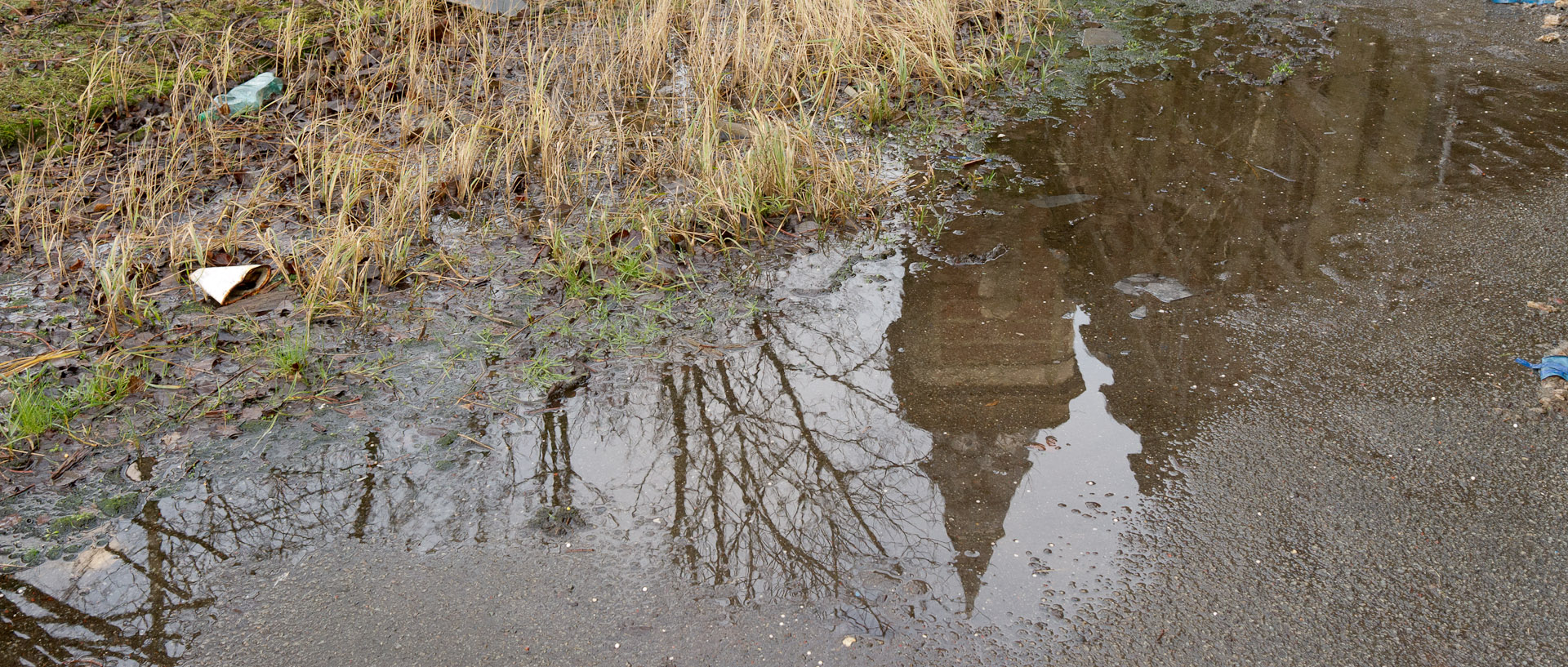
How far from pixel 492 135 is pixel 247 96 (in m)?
1.64

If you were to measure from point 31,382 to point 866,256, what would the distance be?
3342 millimetres

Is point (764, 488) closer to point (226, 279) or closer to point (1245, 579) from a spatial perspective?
point (1245, 579)

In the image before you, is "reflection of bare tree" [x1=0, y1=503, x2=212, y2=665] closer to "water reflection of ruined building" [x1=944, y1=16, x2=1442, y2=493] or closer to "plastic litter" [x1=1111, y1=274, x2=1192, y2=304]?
"water reflection of ruined building" [x1=944, y1=16, x2=1442, y2=493]

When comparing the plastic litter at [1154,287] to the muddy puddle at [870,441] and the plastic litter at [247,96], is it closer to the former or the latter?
the muddy puddle at [870,441]

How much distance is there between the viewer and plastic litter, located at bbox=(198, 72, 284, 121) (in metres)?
5.42

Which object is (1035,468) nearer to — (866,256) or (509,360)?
(866,256)

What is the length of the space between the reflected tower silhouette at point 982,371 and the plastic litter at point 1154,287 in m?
0.27

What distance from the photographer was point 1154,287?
3.82 meters

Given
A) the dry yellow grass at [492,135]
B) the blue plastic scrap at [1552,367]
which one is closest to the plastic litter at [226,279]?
the dry yellow grass at [492,135]

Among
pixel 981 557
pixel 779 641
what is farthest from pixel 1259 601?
pixel 779 641

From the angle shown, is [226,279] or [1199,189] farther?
[1199,189]

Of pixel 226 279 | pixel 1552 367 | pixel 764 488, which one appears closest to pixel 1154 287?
pixel 1552 367

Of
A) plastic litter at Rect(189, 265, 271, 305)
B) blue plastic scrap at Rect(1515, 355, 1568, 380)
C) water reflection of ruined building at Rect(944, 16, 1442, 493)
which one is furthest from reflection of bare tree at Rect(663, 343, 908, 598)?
blue plastic scrap at Rect(1515, 355, 1568, 380)

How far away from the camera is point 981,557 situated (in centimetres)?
260
